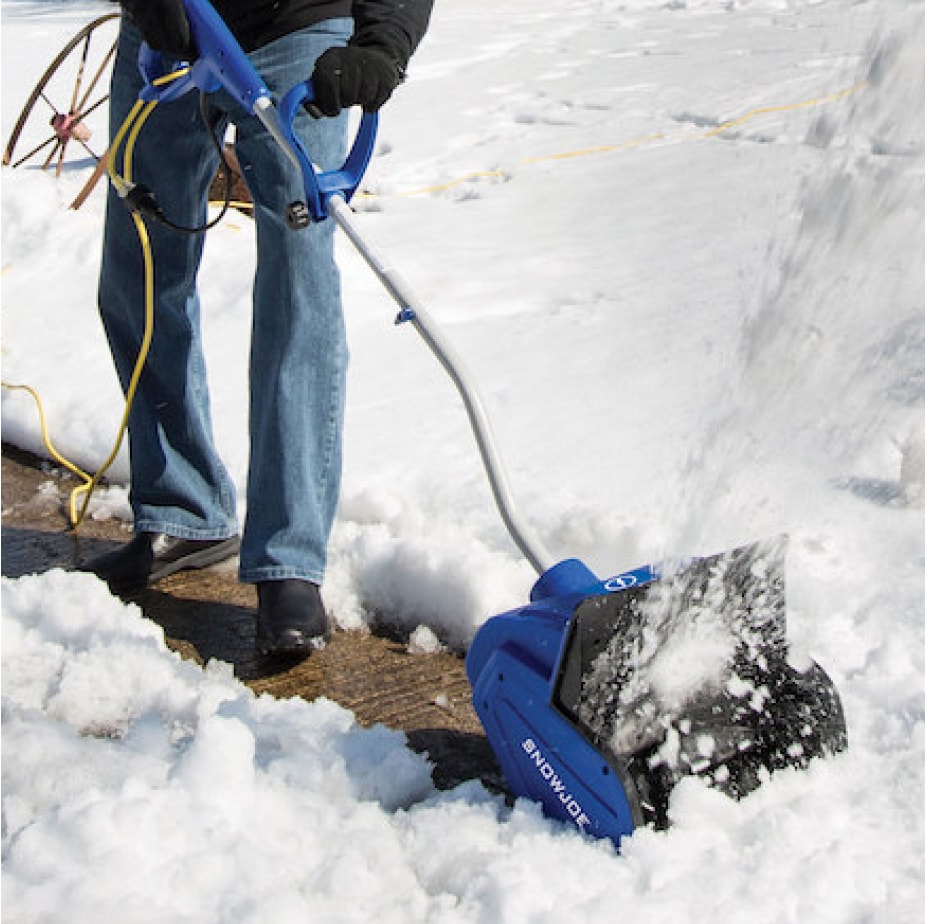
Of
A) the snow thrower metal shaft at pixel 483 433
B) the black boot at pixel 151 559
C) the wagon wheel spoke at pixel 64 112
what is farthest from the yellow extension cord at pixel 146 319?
the wagon wheel spoke at pixel 64 112

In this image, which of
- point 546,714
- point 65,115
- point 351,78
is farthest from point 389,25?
point 65,115

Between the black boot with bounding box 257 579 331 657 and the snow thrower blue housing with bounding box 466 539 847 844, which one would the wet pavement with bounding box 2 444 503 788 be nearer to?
the black boot with bounding box 257 579 331 657

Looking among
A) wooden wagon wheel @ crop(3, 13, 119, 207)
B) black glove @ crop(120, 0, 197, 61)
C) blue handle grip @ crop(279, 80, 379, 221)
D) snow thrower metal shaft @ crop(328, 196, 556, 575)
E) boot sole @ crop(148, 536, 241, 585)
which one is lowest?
wooden wagon wheel @ crop(3, 13, 119, 207)

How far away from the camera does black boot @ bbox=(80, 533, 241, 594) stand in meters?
2.44

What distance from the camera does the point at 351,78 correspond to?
1.85m

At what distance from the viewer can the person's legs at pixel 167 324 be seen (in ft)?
7.51

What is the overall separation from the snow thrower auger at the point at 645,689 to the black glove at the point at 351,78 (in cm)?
74

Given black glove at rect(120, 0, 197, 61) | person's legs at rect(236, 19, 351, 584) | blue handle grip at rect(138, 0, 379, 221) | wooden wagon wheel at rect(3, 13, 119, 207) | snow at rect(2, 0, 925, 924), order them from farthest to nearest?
wooden wagon wheel at rect(3, 13, 119, 207) < person's legs at rect(236, 19, 351, 584) < black glove at rect(120, 0, 197, 61) < blue handle grip at rect(138, 0, 379, 221) < snow at rect(2, 0, 925, 924)

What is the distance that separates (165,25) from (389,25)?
35 centimetres

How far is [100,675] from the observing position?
1932 millimetres

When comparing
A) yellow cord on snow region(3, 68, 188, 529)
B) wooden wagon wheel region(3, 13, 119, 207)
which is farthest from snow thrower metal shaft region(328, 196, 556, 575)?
wooden wagon wheel region(3, 13, 119, 207)

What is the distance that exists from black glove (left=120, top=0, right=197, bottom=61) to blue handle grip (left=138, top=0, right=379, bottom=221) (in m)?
0.02

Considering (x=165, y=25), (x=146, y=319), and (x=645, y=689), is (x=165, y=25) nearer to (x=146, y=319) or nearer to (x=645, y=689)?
(x=146, y=319)

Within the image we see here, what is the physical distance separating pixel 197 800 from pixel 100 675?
0.50 m
